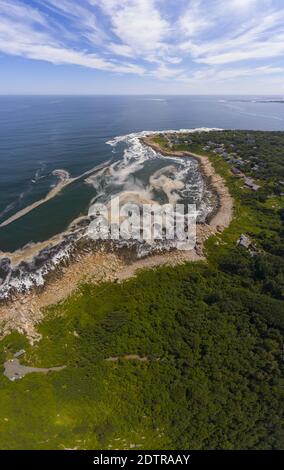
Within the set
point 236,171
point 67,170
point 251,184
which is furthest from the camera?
point 67,170

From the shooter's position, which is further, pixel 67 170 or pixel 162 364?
pixel 67 170

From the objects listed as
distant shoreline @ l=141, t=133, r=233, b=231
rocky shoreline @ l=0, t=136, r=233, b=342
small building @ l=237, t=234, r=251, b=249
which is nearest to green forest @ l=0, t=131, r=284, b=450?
rocky shoreline @ l=0, t=136, r=233, b=342

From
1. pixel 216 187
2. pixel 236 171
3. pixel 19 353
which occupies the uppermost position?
pixel 236 171

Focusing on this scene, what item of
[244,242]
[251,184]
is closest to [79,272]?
[244,242]

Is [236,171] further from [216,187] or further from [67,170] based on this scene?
[67,170]

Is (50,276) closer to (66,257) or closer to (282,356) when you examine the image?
(66,257)

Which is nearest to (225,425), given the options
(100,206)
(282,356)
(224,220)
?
(282,356)

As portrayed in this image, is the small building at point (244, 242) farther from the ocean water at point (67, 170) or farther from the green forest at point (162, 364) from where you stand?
the ocean water at point (67, 170)
